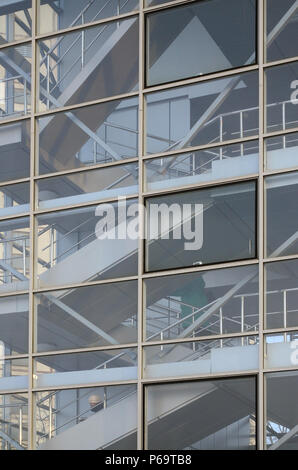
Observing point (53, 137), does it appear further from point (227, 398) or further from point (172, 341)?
point (227, 398)

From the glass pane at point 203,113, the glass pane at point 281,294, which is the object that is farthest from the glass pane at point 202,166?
the glass pane at point 281,294

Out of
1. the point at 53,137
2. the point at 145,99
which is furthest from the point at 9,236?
the point at 145,99

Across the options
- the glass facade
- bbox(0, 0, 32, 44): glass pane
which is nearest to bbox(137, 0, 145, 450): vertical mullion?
the glass facade

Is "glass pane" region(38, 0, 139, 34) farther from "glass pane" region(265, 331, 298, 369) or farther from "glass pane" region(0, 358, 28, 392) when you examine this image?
"glass pane" region(265, 331, 298, 369)

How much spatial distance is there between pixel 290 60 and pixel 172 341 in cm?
419

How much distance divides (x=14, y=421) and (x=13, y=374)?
27.6 inches

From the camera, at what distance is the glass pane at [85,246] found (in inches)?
691

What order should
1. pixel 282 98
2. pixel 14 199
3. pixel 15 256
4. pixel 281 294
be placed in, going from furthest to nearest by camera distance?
pixel 14 199 → pixel 15 256 → pixel 282 98 → pixel 281 294

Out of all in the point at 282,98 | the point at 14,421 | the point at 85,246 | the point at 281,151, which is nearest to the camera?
the point at 281,151

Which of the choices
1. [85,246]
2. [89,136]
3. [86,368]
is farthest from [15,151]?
[86,368]

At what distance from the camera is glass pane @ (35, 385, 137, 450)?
55.4 ft

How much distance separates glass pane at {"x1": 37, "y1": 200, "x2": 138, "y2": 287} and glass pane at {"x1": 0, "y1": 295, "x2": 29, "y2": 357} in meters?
0.46

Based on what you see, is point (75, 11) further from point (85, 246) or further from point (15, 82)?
point (85, 246)

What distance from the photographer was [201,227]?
1705 centimetres
